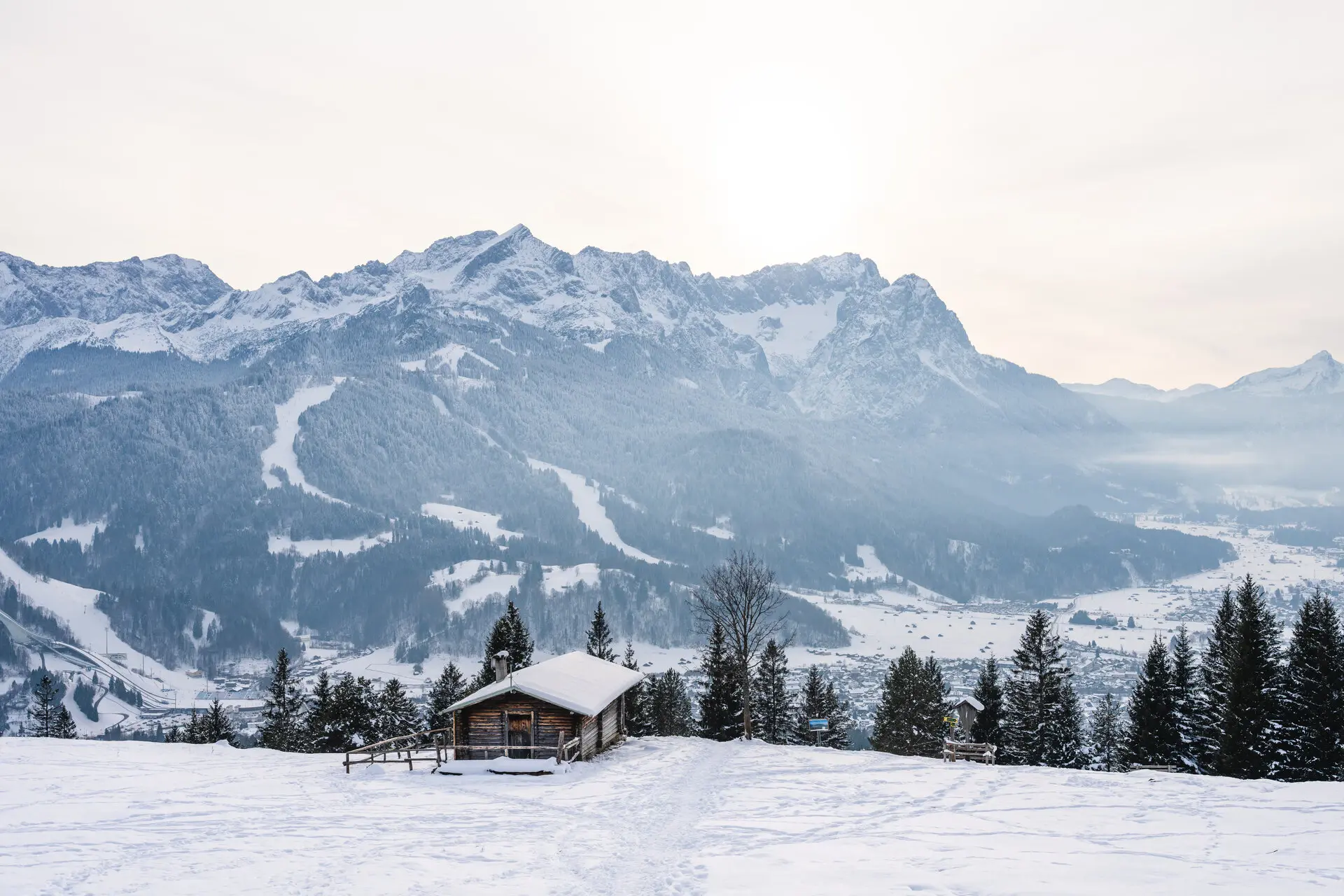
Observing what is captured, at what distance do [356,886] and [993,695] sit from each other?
5499cm

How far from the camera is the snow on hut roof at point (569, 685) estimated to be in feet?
131

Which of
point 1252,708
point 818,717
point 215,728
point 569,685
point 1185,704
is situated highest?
point 569,685

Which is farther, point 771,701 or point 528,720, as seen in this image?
point 771,701

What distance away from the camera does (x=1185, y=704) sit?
50344 mm

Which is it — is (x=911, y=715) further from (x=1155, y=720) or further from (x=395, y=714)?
(x=395, y=714)

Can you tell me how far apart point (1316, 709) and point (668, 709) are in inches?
2045

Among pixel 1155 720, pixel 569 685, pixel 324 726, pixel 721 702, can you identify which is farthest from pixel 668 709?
pixel 1155 720

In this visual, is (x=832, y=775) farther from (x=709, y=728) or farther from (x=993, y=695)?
(x=993, y=695)

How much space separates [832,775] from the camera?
116 ft

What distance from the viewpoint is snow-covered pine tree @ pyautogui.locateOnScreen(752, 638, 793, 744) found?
69.3m

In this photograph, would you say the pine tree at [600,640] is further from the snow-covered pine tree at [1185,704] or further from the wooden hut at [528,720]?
the snow-covered pine tree at [1185,704]

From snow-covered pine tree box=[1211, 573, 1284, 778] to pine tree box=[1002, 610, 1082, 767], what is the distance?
393 inches

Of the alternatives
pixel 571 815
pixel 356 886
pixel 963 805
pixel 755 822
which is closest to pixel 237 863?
pixel 356 886

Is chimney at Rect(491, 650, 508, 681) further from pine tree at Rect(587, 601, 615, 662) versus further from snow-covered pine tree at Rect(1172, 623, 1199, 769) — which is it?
snow-covered pine tree at Rect(1172, 623, 1199, 769)
